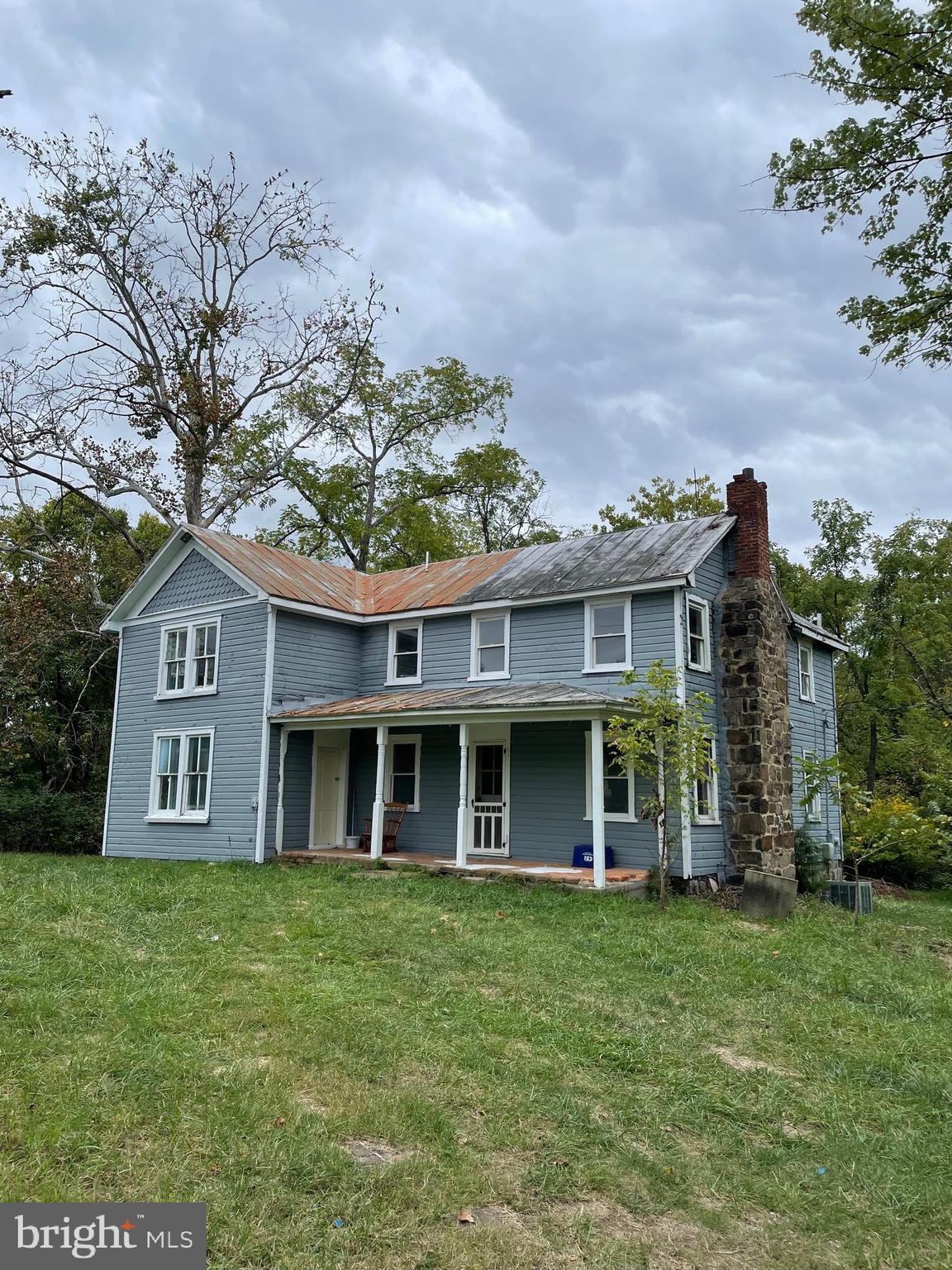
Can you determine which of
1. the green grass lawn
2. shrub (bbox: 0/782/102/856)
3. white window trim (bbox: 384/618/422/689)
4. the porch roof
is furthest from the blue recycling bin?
shrub (bbox: 0/782/102/856)

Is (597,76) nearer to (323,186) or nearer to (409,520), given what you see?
(323,186)

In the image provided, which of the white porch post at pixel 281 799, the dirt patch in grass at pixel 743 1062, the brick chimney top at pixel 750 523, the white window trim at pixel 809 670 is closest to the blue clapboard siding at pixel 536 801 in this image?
the white porch post at pixel 281 799

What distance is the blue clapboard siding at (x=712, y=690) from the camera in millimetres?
15156

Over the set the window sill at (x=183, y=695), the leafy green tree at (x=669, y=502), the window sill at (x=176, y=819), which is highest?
the leafy green tree at (x=669, y=502)

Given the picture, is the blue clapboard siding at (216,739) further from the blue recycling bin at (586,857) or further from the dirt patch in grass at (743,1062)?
the dirt patch in grass at (743,1062)

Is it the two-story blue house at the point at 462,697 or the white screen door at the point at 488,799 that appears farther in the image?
the white screen door at the point at 488,799

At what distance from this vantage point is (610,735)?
1342cm

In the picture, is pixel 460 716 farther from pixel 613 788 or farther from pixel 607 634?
pixel 607 634

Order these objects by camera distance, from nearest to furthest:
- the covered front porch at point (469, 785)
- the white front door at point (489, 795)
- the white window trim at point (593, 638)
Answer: the covered front porch at point (469, 785)
the white window trim at point (593, 638)
the white front door at point (489, 795)

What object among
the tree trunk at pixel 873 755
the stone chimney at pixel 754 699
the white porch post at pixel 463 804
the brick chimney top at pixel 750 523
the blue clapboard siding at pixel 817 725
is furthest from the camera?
the tree trunk at pixel 873 755

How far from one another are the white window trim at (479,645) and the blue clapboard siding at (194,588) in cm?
478

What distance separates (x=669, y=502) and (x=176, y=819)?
20618mm

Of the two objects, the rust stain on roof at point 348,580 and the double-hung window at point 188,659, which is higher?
the rust stain on roof at point 348,580

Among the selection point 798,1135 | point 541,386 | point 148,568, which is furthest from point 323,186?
point 798,1135
